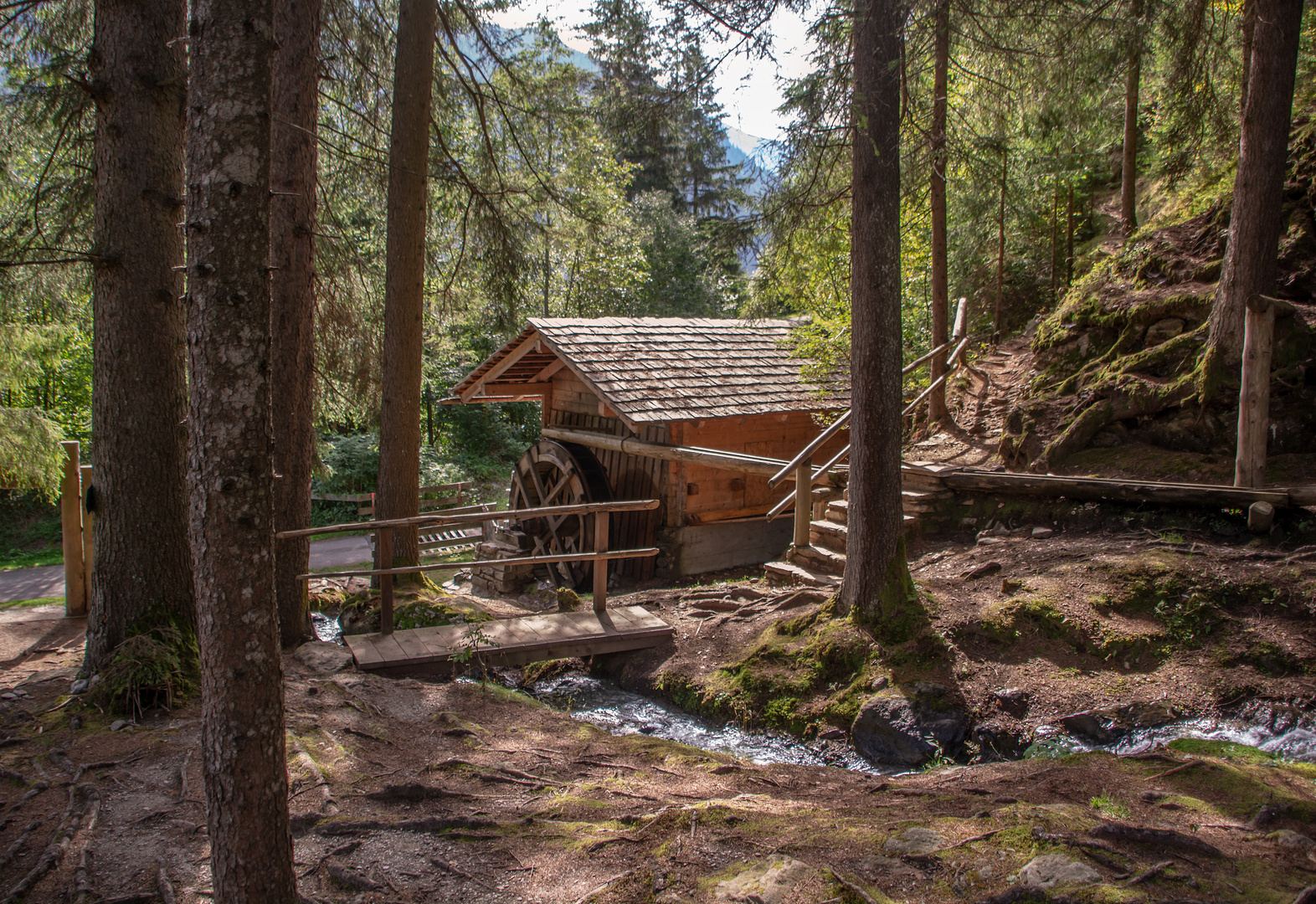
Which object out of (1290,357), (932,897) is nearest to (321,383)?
(932,897)

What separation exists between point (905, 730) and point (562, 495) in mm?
8535

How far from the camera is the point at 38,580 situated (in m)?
14.3

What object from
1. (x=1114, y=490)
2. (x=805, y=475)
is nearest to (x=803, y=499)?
(x=805, y=475)

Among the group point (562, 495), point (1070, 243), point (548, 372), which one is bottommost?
point (562, 495)

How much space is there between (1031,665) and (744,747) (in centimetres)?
201

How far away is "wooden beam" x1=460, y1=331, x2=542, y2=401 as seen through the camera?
476 inches

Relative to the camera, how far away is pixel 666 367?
1181 cm

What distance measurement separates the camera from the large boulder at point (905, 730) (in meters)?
4.97

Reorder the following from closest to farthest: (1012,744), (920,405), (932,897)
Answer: (932,897), (1012,744), (920,405)

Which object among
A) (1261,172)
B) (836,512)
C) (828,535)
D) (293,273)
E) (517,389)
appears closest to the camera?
(293,273)

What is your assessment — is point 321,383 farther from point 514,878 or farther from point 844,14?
point 514,878

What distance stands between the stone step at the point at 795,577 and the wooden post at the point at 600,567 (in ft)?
5.68

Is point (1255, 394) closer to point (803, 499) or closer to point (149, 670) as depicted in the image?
point (803, 499)

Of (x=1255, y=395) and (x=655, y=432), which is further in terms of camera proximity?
(x=655, y=432)
